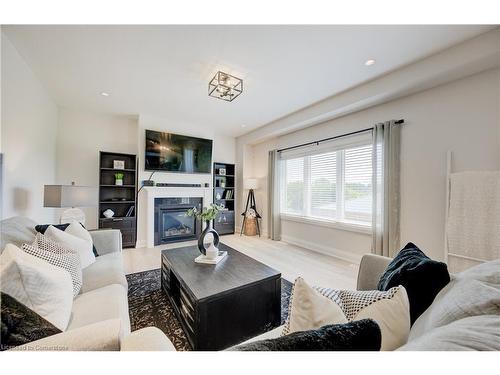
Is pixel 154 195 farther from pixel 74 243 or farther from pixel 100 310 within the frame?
pixel 100 310

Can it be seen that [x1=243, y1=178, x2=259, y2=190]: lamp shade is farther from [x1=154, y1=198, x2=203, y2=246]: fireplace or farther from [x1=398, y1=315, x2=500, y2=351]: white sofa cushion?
[x1=398, y1=315, x2=500, y2=351]: white sofa cushion

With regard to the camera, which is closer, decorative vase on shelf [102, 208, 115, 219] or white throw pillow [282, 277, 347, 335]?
white throw pillow [282, 277, 347, 335]

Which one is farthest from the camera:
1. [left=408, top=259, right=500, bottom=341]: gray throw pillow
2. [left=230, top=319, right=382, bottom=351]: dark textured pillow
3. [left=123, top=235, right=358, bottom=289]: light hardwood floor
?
[left=123, top=235, right=358, bottom=289]: light hardwood floor

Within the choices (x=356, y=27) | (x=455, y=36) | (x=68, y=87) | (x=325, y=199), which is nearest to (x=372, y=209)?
(x=325, y=199)

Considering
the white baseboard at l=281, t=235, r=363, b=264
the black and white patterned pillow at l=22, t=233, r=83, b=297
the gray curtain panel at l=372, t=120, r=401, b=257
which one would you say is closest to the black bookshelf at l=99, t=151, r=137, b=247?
the black and white patterned pillow at l=22, t=233, r=83, b=297

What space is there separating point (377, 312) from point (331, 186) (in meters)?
3.17

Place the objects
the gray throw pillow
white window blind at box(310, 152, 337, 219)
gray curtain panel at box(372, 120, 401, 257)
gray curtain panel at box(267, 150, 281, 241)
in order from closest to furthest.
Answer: the gray throw pillow, gray curtain panel at box(372, 120, 401, 257), white window blind at box(310, 152, 337, 219), gray curtain panel at box(267, 150, 281, 241)

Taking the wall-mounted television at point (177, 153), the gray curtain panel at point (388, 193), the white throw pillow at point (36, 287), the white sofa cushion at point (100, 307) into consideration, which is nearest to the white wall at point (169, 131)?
the wall-mounted television at point (177, 153)

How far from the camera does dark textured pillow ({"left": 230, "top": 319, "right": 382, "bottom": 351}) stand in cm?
44

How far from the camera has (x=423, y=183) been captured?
2.49 metres

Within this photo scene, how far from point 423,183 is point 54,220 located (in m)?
5.68

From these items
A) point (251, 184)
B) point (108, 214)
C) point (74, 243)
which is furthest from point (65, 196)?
point (251, 184)

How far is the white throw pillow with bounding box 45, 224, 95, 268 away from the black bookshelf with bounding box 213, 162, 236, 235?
321cm

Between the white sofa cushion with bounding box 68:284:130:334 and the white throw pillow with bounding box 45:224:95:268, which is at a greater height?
the white throw pillow with bounding box 45:224:95:268
